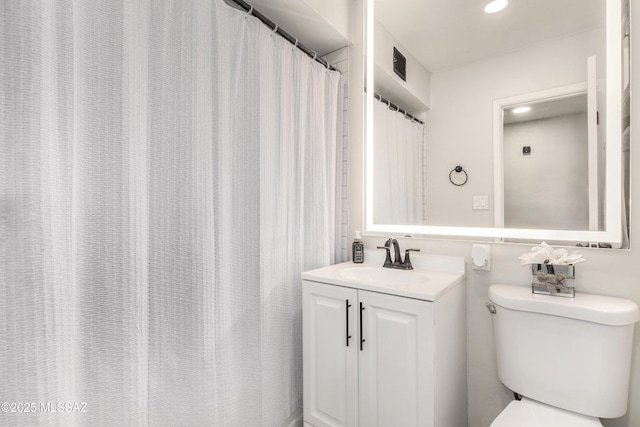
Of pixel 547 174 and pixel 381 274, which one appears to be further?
pixel 381 274

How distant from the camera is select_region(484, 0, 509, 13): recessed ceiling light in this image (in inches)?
53.6

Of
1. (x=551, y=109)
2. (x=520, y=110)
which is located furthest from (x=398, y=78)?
(x=551, y=109)

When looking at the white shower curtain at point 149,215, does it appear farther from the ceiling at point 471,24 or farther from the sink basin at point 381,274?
the ceiling at point 471,24

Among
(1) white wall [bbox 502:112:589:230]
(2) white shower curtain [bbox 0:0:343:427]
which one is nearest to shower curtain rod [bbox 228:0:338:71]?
(2) white shower curtain [bbox 0:0:343:427]

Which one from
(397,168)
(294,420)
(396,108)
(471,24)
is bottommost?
(294,420)

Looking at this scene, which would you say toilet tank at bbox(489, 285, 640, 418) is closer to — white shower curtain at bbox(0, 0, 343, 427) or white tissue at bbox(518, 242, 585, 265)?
white tissue at bbox(518, 242, 585, 265)

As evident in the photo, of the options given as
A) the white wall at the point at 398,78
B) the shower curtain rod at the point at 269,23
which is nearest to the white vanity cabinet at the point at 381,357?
the white wall at the point at 398,78

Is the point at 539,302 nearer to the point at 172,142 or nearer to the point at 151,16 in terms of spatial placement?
the point at 172,142

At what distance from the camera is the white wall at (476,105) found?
1229mm

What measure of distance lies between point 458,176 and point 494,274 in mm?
507

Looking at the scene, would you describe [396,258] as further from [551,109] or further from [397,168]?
[551,109]

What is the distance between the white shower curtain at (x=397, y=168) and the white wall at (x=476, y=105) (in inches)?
2.4

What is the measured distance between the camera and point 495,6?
1.38m

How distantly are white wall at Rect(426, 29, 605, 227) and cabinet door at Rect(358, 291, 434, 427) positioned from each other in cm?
63
